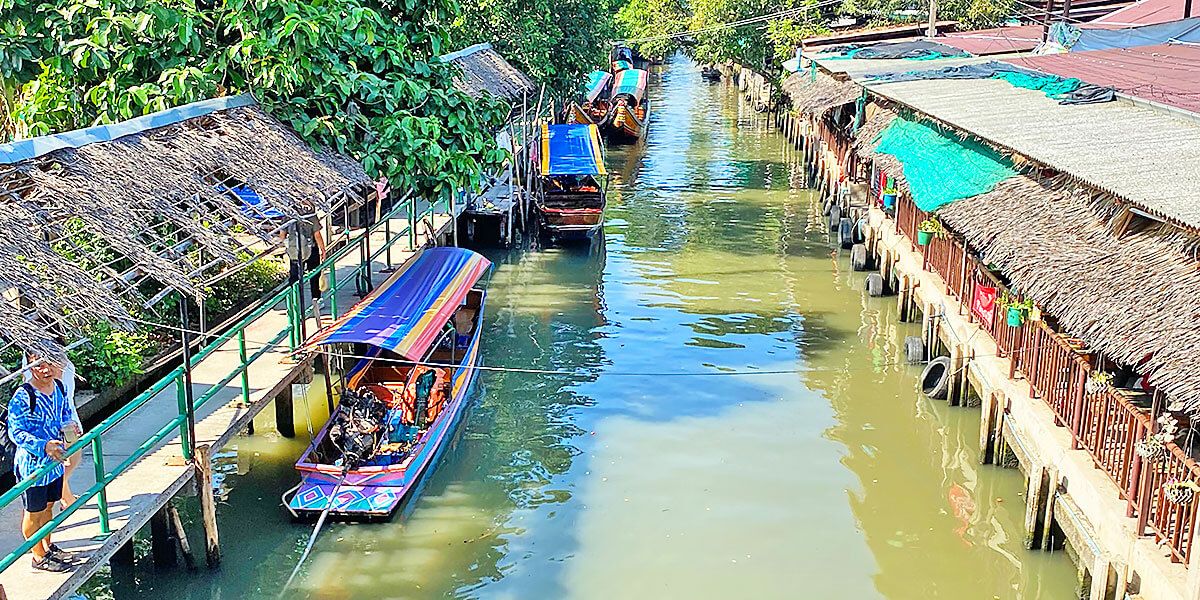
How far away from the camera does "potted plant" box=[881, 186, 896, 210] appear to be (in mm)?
18208

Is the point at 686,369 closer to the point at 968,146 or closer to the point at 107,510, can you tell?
the point at 968,146

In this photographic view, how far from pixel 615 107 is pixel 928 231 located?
23761 millimetres

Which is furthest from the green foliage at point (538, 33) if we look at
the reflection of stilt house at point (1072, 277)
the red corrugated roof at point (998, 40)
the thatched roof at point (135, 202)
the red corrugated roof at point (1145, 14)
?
the thatched roof at point (135, 202)

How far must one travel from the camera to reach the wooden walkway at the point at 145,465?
24.3 feet

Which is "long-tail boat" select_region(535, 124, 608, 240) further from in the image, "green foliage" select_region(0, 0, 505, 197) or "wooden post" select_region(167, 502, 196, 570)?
"wooden post" select_region(167, 502, 196, 570)

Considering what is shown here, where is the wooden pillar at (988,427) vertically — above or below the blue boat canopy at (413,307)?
below

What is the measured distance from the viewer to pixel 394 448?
1109 cm

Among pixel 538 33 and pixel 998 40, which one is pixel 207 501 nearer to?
pixel 538 33

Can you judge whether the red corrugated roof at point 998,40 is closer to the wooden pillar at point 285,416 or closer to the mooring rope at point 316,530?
the wooden pillar at point 285,416

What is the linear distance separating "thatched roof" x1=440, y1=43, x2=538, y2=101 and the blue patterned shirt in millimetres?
11333

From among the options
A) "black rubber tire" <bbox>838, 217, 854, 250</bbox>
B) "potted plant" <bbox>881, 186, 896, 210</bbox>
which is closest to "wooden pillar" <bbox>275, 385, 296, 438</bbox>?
"potted plant" <bbox>881, 186, 896, 210</bbox>

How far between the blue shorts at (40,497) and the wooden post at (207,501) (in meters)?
1.56

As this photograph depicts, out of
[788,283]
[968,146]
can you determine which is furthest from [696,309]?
[968,146]

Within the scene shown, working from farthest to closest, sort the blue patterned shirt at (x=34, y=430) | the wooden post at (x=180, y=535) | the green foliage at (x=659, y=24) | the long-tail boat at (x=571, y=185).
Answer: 1. the green foliage at (x=659, y=24)
2. the long-tail boat at (x=571, y=185)
3. the wooden post at (x=180, y=535)
4. the blue patterned shirt at (x=34, y=430)
